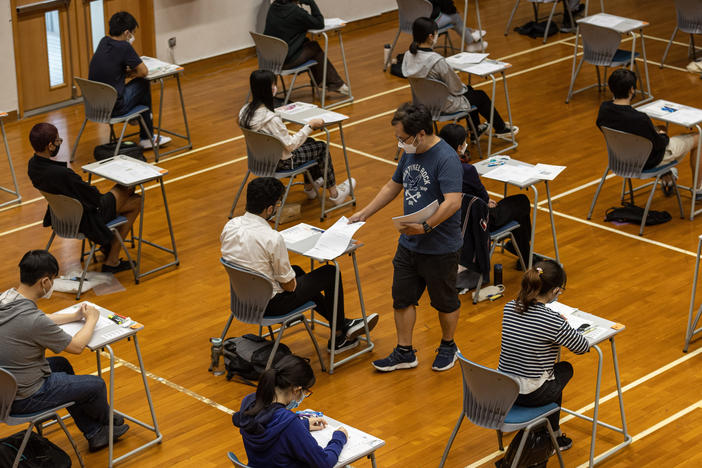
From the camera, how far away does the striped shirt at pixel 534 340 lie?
16.3 ft

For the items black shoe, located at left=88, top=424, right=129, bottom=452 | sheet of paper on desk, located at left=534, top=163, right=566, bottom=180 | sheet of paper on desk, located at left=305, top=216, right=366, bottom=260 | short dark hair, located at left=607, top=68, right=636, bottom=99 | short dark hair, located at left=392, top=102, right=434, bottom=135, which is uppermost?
short dark hair, located at left=392, top=102, right=434, bottom=135

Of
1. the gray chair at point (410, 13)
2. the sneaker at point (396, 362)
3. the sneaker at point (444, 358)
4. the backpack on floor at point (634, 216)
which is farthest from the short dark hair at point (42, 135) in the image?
the gray chair at point (410, 13)

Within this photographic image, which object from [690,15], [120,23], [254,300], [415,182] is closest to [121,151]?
[120,23]

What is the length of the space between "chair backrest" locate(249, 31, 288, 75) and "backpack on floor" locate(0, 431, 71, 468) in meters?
5.52

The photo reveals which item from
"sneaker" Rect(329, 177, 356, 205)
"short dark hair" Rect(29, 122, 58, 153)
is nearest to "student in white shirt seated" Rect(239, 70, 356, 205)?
"sneaker" Rect(329, 177, 356, 205)

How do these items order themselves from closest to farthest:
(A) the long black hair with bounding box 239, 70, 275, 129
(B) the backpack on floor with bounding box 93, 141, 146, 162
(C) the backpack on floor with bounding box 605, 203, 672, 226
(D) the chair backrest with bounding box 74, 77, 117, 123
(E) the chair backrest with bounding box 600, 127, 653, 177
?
(A) the long black hair with bounding box 239, 70, 275, 129 < (E) the chair backrest with bounding box 600, 127, 653, 177 < (C) the backpack on floor with bounding box 605, 203, 672, 226 < (D) the chair backrest with bounding box 74, 77, 117, 123 < (B) the backpack on floor with bounding box 93, 141, 146, 162

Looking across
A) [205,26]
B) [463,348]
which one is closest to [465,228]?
[463,348]

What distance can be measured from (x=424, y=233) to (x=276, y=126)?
2.30m

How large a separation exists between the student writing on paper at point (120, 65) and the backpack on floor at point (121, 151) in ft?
0.80

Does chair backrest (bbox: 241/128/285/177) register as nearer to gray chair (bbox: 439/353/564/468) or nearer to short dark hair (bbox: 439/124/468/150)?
short dark hair (bbox: 439/124/468/150)

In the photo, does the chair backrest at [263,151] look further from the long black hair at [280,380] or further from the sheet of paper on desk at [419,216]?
the long black hair at [280,380]

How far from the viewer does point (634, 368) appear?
20.7 ft

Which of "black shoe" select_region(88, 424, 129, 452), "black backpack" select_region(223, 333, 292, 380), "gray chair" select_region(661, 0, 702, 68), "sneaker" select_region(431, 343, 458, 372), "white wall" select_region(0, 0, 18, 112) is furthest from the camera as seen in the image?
"gray chair" select_region(661, 0, 702, 68)

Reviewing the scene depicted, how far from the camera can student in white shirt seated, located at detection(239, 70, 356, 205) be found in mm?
7750
